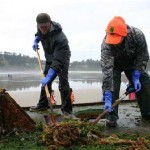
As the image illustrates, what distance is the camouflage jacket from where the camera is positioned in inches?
263

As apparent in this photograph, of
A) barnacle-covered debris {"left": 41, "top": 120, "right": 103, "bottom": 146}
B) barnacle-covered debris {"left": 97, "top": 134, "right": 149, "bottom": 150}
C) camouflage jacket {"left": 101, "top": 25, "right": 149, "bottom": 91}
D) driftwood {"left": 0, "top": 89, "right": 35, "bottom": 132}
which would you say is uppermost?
camouflage jacket {"left": 101, "top": 25, "right": 149, "bottom": 91}

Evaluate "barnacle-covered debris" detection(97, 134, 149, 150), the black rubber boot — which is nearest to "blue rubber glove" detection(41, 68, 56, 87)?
the black rubber boot

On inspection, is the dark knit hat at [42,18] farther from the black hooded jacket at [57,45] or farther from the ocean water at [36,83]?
the ocean water at [36,83]

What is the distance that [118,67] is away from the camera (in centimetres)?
732

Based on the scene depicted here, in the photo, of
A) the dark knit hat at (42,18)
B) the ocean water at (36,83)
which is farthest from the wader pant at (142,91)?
the ocean water at (36,83)

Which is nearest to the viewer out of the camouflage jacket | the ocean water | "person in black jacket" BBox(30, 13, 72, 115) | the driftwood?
the driftwood

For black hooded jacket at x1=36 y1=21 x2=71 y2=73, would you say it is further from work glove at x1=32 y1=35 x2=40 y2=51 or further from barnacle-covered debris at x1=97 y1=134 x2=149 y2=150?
barnacle-covered debris at x1=97 y1=134 x2=149 y2=150

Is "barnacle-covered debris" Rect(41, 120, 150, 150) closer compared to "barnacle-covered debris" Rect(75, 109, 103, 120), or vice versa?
"barnacle-covered debris" Rect(41, 120, 150, 150)

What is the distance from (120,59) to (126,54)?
0.20m

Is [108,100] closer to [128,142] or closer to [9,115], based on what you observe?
[128,142]

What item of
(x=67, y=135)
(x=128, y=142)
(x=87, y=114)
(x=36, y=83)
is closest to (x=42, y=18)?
(x=87, y=114)

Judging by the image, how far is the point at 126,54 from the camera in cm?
691

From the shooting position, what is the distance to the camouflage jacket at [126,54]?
6691 mm

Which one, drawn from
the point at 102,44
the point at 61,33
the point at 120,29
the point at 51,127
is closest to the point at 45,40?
the point at 61,33
